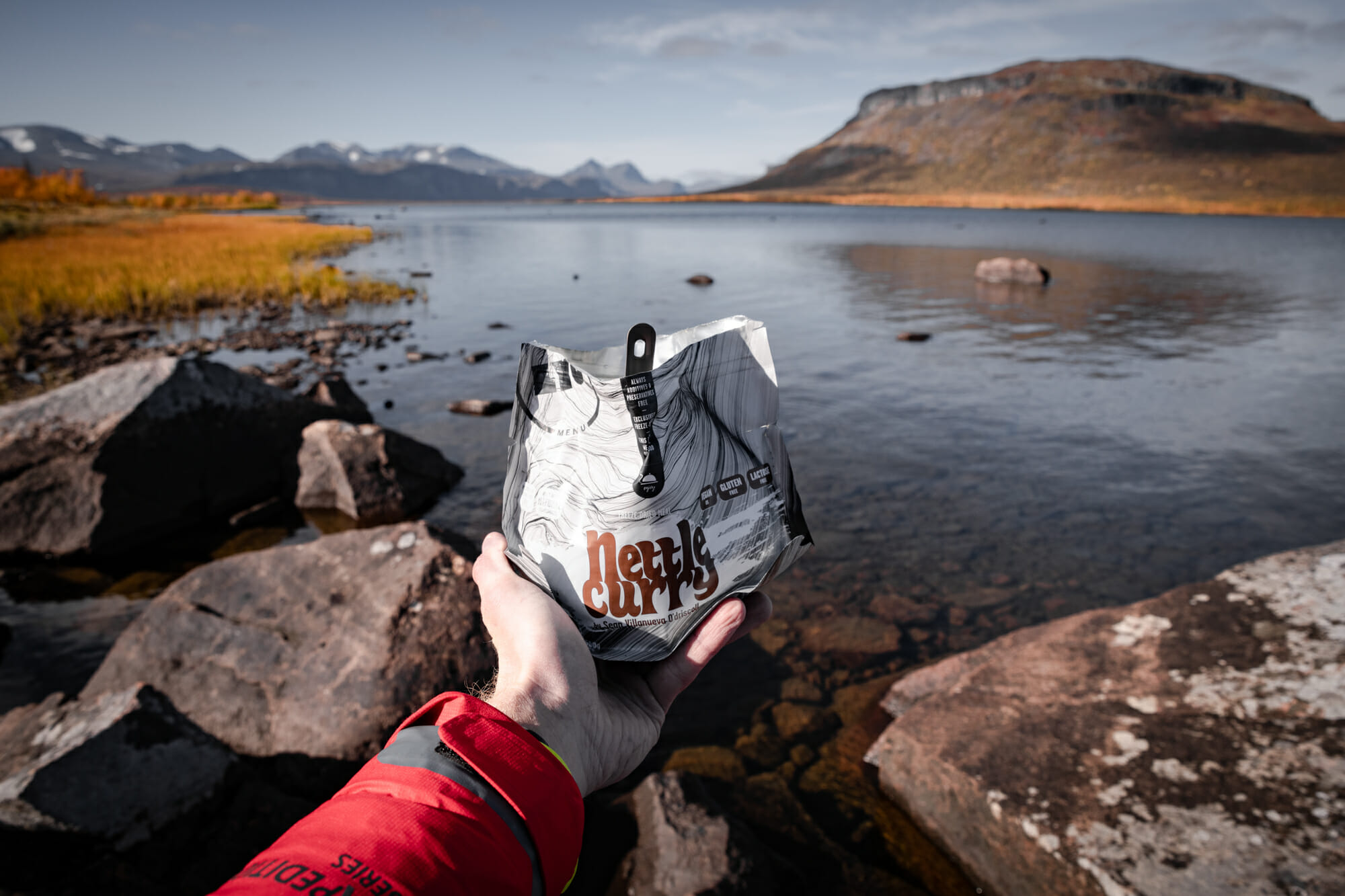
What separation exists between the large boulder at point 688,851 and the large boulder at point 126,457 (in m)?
6.79

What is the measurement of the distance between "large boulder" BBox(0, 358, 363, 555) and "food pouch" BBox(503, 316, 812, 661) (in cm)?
721

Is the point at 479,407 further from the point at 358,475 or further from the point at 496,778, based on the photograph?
the point at 496,778

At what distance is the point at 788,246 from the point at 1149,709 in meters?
49.9

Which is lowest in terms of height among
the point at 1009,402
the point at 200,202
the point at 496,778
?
the point at 1009,402

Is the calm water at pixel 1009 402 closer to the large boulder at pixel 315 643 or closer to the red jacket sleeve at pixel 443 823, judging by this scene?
the large boulder at pixel 315 643

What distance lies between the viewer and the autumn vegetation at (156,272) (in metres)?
19.1

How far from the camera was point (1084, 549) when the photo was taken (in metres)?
7.13

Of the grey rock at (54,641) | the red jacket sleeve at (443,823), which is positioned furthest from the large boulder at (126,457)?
the red jacket sleeve at (443,823)

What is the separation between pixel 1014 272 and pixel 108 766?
1271 inches

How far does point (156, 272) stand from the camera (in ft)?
75.6

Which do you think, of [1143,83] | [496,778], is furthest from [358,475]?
[1143,83]

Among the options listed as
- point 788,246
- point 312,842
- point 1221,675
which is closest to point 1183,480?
point 1221,675

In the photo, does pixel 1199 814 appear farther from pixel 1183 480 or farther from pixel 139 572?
pixel 139 572

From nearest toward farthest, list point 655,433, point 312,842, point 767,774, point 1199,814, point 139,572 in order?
point 312,842 → point 655,433 → point 1199,814 → point 767,774 → point 139,572
